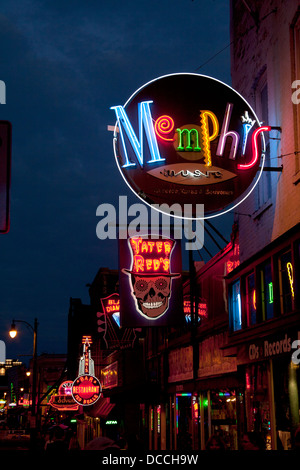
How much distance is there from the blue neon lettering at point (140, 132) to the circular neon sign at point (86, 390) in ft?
54.7

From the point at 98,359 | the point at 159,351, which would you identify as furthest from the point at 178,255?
the point at 98,359

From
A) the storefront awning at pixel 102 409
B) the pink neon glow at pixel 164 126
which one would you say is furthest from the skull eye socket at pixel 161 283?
the storefront awning at pixel 102 409

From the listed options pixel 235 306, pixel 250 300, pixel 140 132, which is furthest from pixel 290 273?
pixel 140 132

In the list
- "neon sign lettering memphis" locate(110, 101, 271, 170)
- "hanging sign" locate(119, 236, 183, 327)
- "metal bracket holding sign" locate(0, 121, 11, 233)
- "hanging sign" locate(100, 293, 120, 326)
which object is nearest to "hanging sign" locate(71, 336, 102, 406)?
"hanging sign" locate(100, 293, 120, 326)

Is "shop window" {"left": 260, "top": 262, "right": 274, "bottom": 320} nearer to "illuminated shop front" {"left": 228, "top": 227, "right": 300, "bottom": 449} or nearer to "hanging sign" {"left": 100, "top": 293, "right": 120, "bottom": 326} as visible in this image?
"illuminated shop front" {"left": 228, "top": 227, "right": 300, "bottom": 449}

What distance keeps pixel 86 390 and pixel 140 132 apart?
1722 centimetres

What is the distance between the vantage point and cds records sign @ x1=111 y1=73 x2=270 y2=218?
496 inches

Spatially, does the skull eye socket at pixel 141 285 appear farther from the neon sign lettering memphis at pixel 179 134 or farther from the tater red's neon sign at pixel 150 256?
the neon sign lettering memphis at pixel 179 134

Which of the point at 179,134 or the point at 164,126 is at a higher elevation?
the point at 164,126

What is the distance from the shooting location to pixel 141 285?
17.5m

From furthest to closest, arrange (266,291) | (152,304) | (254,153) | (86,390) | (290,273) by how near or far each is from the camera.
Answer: (86,390)
(152,304)
(254,153)
(266,291)
(290,273)

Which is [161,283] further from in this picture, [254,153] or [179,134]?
[254,153]

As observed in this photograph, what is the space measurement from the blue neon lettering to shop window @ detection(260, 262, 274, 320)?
3200 mm

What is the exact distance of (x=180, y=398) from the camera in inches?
869
